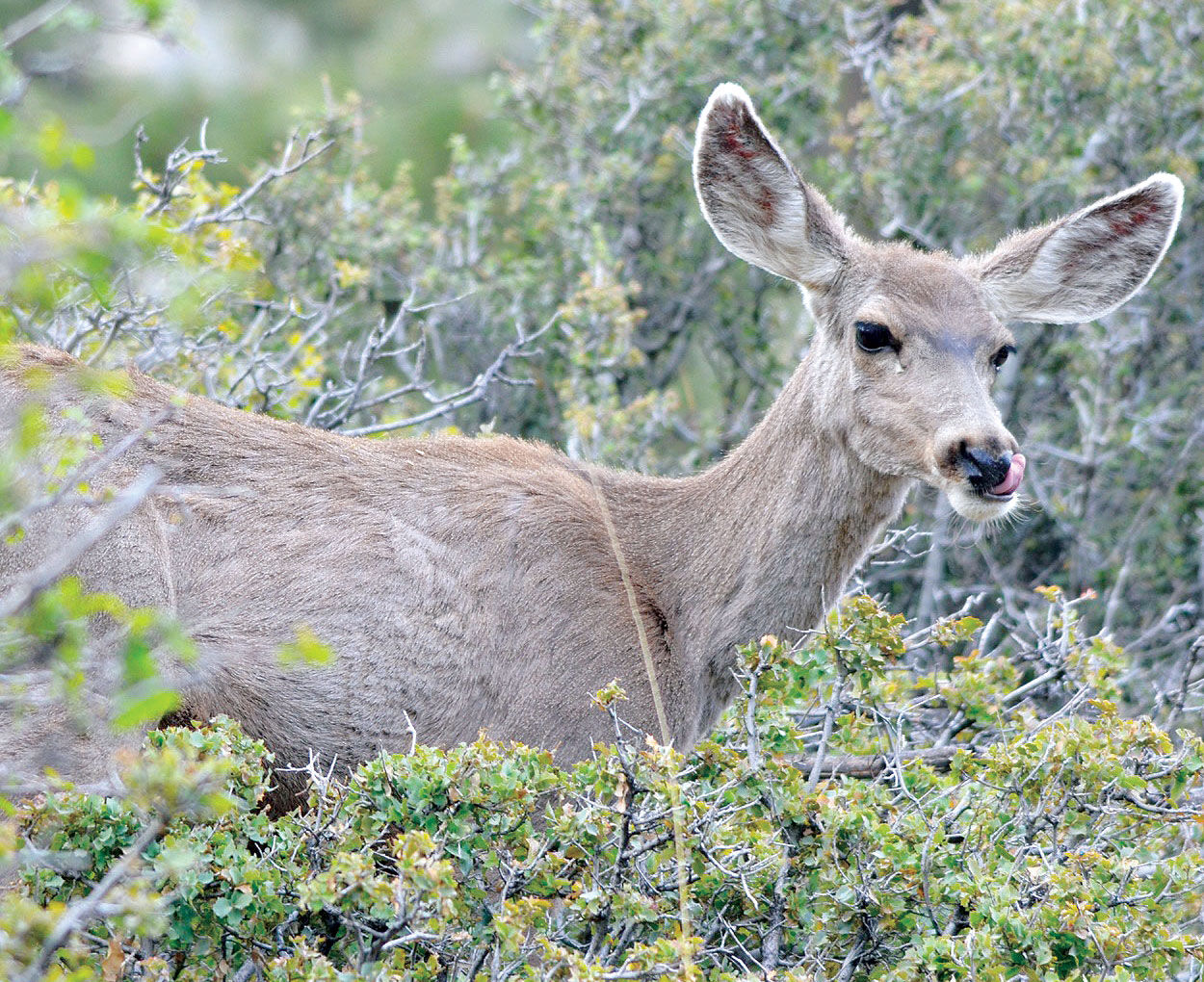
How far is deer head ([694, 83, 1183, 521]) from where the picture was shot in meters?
4.86

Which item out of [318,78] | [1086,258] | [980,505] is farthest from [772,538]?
[318,78]

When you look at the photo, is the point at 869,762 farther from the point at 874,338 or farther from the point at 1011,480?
the point at 874,338

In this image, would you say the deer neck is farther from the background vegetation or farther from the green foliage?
the green foliage

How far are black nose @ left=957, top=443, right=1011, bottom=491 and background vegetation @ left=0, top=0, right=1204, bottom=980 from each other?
46 centimetres

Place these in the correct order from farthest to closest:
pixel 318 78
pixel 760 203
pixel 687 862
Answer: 1. pixel 318 78
2. pixel 760 203
3. pixel 687 862

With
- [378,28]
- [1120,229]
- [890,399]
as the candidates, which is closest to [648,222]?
[1120,229]

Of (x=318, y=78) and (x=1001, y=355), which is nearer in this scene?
(x=1001, y=355)

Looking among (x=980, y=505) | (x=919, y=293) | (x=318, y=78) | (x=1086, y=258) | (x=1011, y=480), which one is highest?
(x=318, y=78)

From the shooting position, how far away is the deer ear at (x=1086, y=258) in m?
5.66

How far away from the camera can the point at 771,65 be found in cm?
892

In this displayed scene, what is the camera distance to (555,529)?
5102mm

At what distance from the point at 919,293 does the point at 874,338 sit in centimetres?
25

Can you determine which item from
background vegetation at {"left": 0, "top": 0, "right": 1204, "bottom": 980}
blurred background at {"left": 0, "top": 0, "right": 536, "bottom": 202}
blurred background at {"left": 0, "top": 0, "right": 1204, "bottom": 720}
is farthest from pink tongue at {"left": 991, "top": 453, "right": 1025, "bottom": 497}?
blurred background at {"left": 0, "top": 0, "right": 536, "bottom": 202}

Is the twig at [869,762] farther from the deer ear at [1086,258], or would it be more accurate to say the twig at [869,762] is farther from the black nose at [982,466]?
the deer ear at [1086,258]
